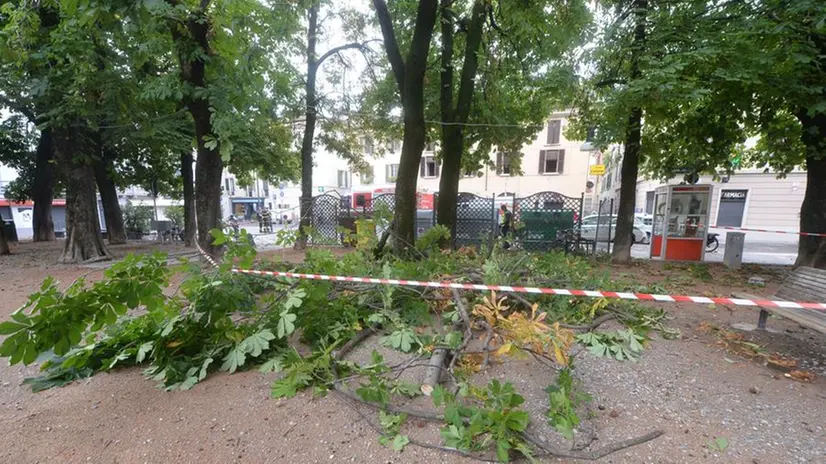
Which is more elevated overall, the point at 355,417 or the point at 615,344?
the point at 615,344

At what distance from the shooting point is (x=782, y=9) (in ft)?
18.6

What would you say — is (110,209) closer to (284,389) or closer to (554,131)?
(284,389)

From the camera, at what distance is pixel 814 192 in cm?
746

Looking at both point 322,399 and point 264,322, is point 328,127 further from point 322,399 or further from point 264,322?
point 322,399

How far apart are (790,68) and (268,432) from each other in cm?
902

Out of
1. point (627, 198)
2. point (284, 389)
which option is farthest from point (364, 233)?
point (627, 198)

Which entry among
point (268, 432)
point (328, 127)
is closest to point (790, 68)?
point (268, 432)

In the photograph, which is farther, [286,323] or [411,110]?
[411,110]

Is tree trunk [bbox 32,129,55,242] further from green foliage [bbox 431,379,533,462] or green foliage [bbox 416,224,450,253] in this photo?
green foliage [bbox 431,379,533,462]

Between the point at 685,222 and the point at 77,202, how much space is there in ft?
54.3

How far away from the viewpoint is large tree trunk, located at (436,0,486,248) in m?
7.98

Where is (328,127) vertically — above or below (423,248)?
above

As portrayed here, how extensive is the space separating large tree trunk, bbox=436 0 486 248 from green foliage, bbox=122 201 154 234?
806 inches

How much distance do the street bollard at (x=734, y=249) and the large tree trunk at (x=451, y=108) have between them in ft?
23.4
